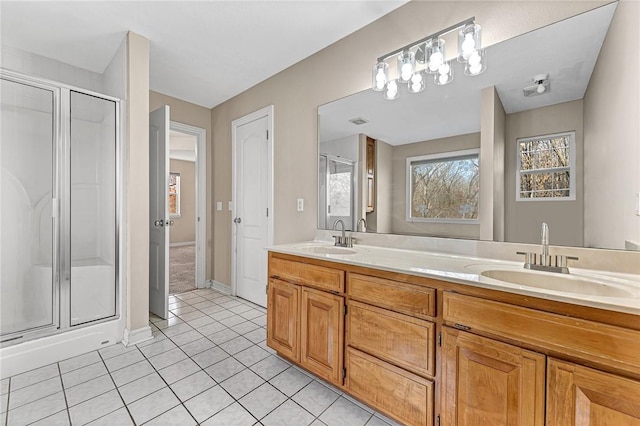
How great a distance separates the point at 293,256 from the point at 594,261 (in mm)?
1577

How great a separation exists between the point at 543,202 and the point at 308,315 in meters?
1.46

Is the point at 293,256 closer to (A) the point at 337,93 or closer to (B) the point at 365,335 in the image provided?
(B) the point at 365,335

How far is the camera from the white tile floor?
148cm

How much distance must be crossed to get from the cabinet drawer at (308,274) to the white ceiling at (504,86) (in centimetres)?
107

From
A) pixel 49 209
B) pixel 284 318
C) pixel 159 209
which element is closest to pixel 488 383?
pixel 284 318

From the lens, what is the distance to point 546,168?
4.72 feet

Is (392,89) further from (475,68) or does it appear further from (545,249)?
(545,249)

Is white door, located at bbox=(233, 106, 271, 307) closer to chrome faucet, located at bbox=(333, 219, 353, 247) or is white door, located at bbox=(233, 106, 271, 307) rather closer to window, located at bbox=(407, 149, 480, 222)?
chrome faucet, located at bbox=(333, 219, 353, 247)

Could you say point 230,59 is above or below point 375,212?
above

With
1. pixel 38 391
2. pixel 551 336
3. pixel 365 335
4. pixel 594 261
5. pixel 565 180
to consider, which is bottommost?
pixel 38 391

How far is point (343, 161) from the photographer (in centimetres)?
234

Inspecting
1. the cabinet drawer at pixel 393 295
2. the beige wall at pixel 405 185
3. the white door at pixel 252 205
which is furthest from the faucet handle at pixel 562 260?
the white door at pixel 252 205

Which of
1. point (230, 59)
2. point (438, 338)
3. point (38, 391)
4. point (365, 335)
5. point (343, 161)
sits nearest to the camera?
point (438, 338)

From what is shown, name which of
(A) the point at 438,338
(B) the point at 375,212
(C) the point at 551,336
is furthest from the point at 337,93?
(C) the point at 551,336
